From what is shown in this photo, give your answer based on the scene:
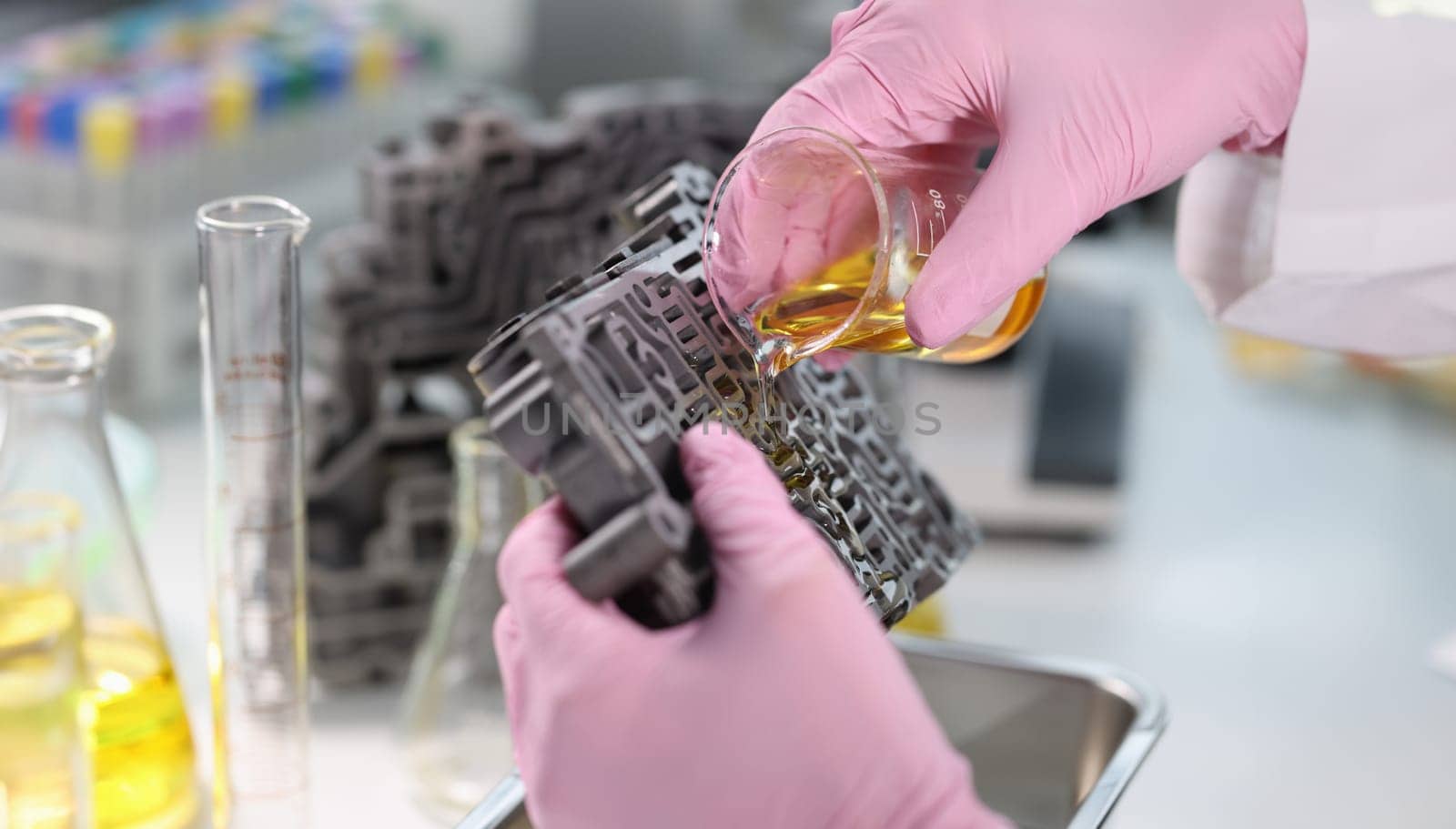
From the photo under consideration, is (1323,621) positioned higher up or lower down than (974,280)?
lower down

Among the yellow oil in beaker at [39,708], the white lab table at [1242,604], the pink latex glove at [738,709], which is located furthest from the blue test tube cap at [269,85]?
the pink latex glove at [738,709]

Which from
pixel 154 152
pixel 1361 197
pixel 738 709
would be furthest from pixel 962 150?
pixel 154 152

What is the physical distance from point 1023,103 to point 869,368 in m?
0.37

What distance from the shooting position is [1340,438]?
1.63 m

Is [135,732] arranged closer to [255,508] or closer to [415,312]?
[255,508]

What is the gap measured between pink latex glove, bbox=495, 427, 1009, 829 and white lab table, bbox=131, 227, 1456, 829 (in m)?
0.48

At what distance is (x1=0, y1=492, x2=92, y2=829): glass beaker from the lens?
2.19 ft

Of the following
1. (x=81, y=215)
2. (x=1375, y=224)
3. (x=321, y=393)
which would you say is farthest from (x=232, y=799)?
(x=81, y=215)

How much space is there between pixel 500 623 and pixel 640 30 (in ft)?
4.63

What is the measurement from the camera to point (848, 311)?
0.68 metres

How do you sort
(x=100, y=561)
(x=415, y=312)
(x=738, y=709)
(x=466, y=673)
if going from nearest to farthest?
(x=738, y=709) < (x=100, y=561) < (x=466, y=673) < (x=415, y=312)

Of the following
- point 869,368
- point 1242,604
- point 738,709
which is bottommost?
point 1242,604

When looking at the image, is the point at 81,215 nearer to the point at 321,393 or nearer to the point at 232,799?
the point at 321,393

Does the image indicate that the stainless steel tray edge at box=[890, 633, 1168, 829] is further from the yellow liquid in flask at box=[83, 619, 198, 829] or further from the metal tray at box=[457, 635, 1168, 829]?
the yellow liquid in flask at box=[83, 619, 198, 829]
